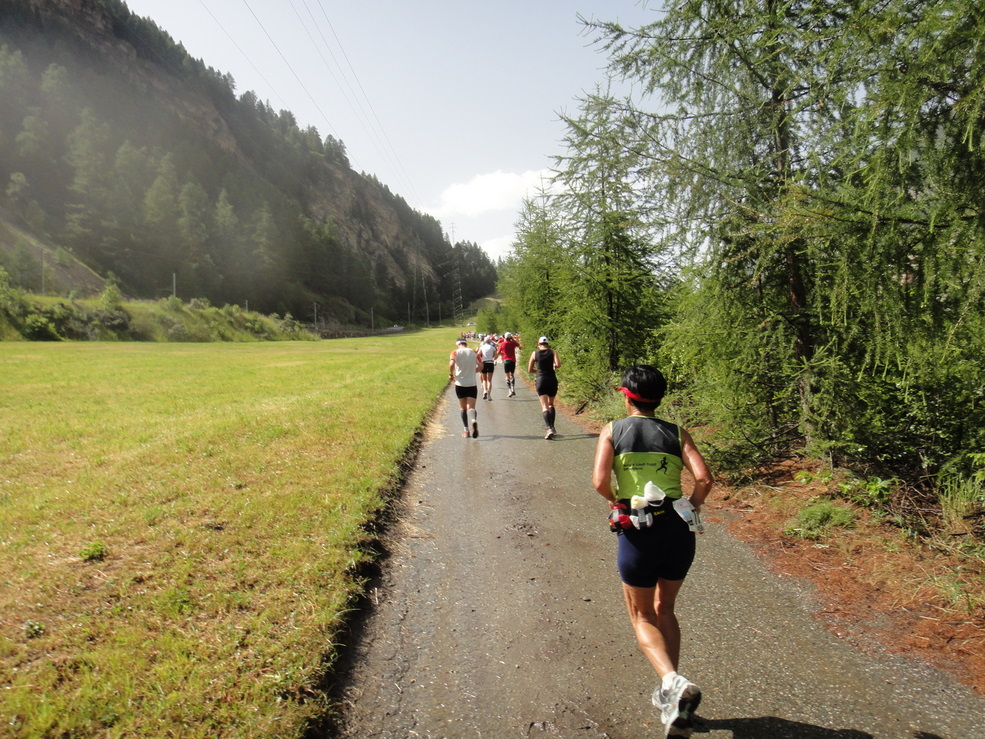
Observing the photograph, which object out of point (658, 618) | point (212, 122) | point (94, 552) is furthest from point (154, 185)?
point (658, 618)

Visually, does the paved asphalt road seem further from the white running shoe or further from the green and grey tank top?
the green and grey tank top

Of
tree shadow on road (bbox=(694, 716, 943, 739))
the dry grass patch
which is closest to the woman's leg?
tree shadow on road (bbox=(694, 716, 943, 739))

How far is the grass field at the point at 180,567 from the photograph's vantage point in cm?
312

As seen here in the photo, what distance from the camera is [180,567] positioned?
4746 mm

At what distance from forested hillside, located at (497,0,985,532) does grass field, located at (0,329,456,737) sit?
15.1 ft

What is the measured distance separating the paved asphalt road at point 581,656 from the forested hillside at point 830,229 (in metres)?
1.83

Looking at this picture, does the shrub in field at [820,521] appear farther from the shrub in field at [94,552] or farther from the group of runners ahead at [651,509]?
the shrub in field at [94,552]

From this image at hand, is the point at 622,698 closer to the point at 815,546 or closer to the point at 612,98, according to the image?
the point at 815,546

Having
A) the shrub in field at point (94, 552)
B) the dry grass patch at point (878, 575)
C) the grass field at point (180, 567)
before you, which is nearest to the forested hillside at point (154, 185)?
the grass field at point (180, 567)

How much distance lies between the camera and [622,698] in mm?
3264

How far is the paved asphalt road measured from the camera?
3.06 meters

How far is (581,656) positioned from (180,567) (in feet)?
11.0

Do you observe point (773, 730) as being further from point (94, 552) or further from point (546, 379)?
point (546, 379)

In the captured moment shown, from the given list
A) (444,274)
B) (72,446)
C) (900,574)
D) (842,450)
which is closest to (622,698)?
(900,574)
